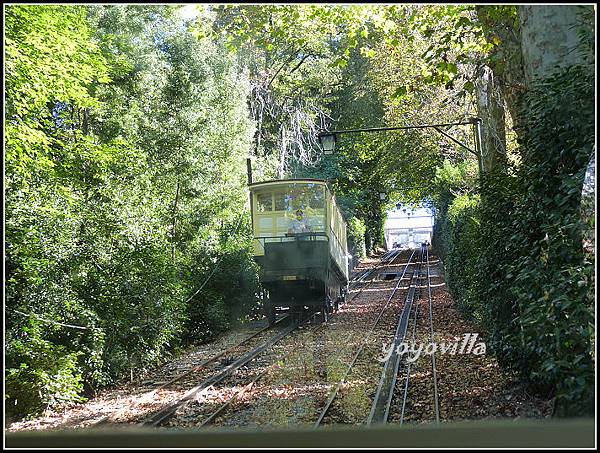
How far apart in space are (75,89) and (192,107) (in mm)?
3348

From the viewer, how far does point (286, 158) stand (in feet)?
53.3

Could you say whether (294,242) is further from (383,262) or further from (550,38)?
(383,262)

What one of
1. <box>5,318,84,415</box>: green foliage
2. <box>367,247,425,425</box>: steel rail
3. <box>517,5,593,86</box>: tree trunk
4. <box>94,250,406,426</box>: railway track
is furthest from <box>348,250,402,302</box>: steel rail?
<box>517,5,593,86</box>: tree trunk

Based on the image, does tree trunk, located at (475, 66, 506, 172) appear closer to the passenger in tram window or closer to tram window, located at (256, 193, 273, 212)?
the passenger in tram window

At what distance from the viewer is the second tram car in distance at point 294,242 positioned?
13.9 metres

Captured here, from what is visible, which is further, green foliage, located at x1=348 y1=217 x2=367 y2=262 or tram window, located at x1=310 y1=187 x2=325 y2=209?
green foliage, located at x1=348 y1=217 x2=367 y2=262

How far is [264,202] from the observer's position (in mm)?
14570

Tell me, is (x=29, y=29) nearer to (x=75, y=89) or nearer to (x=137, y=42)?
(x=75, y=89)

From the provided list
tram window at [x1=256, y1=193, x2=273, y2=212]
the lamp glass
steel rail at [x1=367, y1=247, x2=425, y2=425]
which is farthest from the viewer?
tram window at [x1=256, y1=193, x2=273, y2=212]

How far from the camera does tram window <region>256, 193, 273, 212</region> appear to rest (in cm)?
1449

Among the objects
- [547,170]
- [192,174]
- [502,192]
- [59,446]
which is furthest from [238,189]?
[59,446]

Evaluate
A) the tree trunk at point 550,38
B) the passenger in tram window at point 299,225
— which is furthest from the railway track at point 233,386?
the tree trunk at point 550,38

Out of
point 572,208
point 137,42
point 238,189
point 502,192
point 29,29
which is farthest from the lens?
point 238,189

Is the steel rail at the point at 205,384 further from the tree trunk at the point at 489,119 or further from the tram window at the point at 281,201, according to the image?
the tree trunk at the point at 489,119
